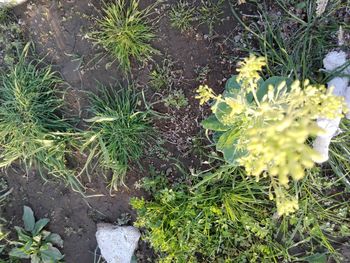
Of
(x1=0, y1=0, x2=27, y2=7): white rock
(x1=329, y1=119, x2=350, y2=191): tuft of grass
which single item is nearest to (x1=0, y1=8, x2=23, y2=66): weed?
(x1=0, y1=0, x2=27, y2=7): white rock

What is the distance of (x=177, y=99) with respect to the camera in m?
3.39

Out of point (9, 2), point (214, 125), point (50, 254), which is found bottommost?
point (50, 254)

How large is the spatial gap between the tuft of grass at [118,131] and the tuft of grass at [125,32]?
0.26 metres

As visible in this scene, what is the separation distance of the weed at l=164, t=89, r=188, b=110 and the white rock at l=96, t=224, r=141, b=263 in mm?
1062

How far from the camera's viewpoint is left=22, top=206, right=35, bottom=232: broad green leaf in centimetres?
360

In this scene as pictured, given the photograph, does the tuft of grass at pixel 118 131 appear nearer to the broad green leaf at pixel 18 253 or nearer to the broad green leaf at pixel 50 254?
the broad green leaf at pixel 50 254

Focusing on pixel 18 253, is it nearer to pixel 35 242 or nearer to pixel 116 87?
pixel 35 242

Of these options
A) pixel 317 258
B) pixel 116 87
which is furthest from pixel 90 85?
pixel 317 258

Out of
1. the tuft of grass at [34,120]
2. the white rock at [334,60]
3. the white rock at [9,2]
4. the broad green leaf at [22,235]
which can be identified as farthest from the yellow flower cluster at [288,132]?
the white rock at [9,2]

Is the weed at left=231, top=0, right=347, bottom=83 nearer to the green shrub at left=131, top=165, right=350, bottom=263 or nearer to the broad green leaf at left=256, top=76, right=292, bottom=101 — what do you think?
the broad green leaf at left=256, top=76, right=292, bottom=101

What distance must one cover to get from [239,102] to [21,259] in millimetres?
2565

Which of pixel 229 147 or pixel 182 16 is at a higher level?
pixel 182 16

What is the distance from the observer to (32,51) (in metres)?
3.52

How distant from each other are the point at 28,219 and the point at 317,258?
233 centimetres
